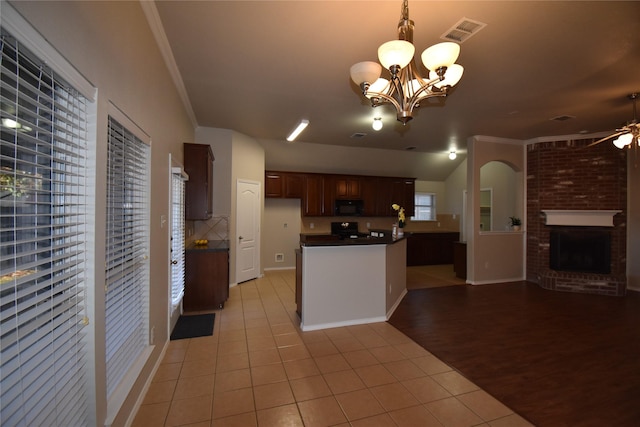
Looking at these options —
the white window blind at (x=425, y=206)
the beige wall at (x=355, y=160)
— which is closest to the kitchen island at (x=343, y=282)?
the beige wall at (x=355, y=160)

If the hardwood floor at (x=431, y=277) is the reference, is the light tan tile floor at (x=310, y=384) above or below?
above

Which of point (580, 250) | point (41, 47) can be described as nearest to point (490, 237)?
point (580, 250)

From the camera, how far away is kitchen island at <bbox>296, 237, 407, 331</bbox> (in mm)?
3355

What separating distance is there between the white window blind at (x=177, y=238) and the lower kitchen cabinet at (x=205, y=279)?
136mm

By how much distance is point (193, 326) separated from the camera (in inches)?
134

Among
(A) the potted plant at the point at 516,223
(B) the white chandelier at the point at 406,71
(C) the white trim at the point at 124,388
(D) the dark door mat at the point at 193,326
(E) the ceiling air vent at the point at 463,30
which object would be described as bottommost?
(D) the dark door mat at the point at 193,326

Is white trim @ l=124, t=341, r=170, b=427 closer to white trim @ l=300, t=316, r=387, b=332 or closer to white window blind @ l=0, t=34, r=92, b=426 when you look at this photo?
white window blind @ l=0, t=34, r=92, b=426

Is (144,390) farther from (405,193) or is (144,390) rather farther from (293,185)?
(405,193)

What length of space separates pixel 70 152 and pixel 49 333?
74 cm

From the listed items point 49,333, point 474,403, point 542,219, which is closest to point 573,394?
point 474,403

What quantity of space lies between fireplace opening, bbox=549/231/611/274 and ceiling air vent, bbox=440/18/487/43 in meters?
4.94

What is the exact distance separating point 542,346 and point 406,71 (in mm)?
3098

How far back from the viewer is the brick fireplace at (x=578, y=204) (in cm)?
517

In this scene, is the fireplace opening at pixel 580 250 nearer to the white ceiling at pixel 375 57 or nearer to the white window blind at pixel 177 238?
the white ceiling at pixel 375 57
